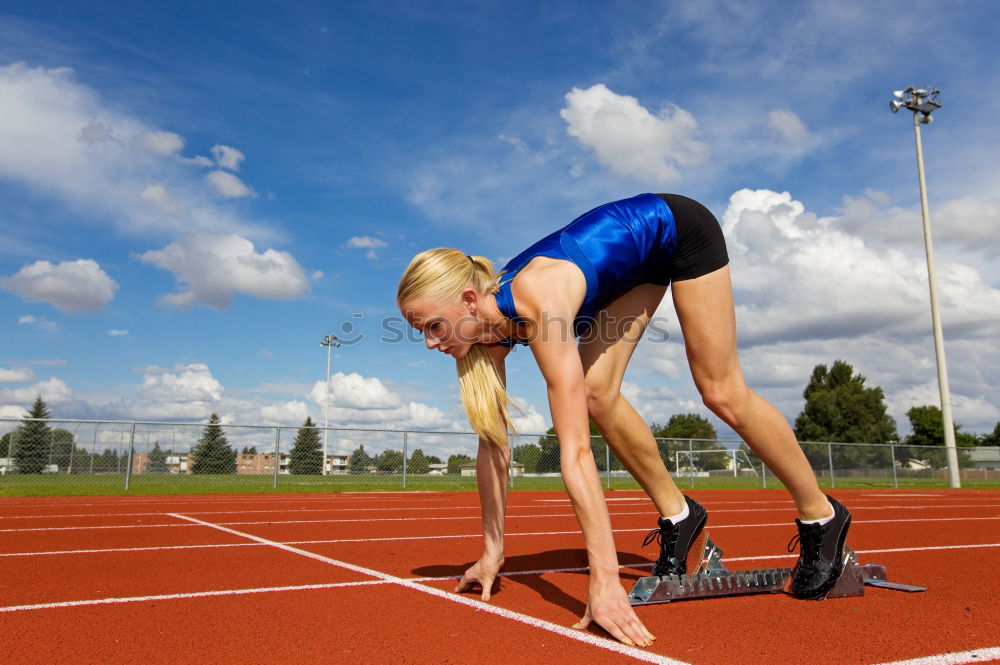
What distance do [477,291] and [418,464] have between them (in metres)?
15.7

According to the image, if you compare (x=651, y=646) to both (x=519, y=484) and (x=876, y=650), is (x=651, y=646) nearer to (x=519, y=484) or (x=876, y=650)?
(x=876, y=650)

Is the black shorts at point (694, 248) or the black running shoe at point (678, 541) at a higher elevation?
the black shorts at point (694, 248)

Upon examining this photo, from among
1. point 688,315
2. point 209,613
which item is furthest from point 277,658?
point 688,315

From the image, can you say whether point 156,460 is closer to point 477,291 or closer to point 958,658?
point 477,291

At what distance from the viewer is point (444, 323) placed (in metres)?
2.90

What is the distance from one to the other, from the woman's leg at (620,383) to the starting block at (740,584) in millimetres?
463

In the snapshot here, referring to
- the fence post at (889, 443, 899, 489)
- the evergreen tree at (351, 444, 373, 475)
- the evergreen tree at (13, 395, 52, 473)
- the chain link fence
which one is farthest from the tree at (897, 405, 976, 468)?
the evergreen tree at (13, 395, 52, 473)

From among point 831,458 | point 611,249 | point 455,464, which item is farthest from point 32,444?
point 831,458

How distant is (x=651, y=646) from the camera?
7.49 feet

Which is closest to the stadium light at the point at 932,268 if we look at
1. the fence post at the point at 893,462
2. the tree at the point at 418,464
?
the fence post at the point at 893,462

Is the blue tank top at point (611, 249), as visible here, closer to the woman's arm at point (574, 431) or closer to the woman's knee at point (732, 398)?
the woman's arm at point (574, 431)

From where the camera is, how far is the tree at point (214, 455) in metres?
16.2

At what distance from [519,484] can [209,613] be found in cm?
1592

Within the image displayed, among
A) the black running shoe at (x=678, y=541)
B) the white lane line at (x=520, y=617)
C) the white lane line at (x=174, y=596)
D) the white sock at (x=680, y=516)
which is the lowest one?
the white lane line at (x=174, y=596)
